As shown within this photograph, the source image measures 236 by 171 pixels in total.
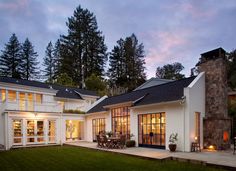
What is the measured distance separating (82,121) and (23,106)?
19.8ft

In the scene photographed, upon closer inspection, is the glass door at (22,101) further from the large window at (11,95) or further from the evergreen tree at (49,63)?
the evergreen tree at (49,63)

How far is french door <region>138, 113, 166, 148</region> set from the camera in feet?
43.9

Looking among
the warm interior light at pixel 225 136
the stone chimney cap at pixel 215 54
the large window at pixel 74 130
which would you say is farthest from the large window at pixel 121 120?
the stone chimney cap at pixel 215 54

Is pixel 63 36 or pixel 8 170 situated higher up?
pixel 63 36

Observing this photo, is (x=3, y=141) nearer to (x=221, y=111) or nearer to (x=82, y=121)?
(x=82, y=121)

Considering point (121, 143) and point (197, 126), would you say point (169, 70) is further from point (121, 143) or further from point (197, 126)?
point (197, 126)

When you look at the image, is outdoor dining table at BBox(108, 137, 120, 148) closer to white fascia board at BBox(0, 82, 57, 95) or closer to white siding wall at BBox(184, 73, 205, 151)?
white siding wall at BBox(184, 73, 205, 151)

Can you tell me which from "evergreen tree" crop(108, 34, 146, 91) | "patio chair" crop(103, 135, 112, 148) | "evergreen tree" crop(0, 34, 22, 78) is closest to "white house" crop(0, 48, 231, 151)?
"patio chair" crop(103, 135, 112, 148)

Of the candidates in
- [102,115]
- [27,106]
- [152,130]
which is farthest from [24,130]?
[152,130]

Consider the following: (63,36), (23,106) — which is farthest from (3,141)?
(63,36)

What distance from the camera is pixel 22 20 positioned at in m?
25.4

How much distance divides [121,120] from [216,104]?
23.1 ft

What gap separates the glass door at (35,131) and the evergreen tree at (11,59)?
24434 millimetres

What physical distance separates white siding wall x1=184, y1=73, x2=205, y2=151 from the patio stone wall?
0.35 metres
